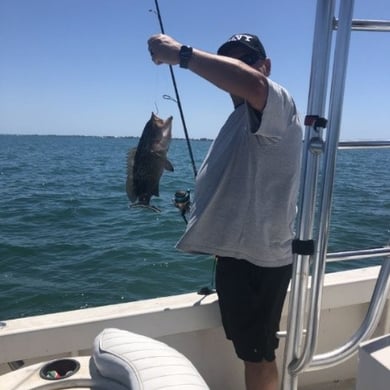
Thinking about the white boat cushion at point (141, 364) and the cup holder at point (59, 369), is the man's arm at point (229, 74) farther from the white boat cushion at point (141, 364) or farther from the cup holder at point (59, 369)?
the cup holder at point (59, 369)

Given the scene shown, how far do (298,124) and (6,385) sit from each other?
5.40 ft

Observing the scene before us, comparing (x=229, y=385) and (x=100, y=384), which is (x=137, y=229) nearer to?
(x=229, y=385)

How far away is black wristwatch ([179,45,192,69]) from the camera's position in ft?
6.00

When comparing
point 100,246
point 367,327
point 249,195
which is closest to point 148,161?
point 249,195

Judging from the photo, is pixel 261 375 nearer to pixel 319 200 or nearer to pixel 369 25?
pixel 319 200

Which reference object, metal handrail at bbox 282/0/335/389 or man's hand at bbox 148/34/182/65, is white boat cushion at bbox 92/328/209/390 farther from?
man's hand at bbox 148/34/182/65

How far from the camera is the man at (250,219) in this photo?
2062 mm

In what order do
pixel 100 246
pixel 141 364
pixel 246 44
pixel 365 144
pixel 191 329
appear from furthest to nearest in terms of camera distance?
pixel 100 246
pixel 191 329
pixel 246 44
pixel 365 144
pixel 141 364

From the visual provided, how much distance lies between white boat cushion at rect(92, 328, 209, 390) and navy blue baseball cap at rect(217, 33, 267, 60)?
1409mm

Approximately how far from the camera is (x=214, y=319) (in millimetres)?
2479

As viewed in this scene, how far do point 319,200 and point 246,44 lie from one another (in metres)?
0.92

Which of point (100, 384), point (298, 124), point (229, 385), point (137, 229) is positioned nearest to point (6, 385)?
point (100, 384)

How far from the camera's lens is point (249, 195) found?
210cm

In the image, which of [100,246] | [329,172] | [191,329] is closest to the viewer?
[329,172]
